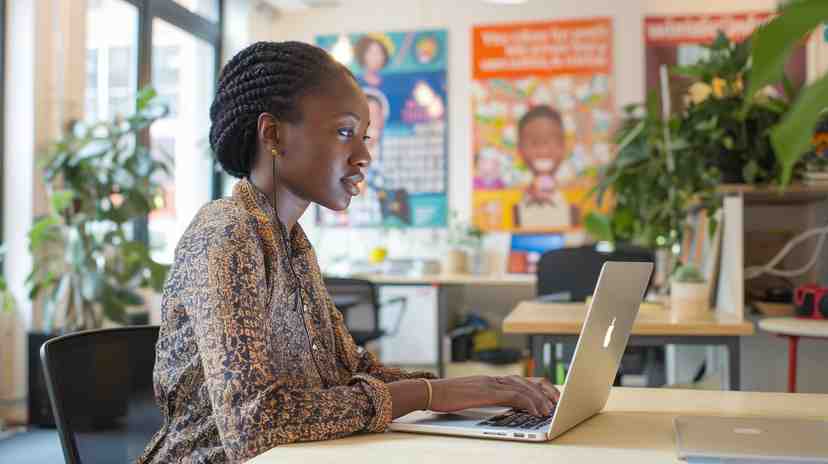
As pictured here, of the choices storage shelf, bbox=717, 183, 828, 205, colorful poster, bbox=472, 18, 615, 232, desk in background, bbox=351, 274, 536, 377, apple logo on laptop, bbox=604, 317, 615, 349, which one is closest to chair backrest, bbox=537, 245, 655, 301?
storage shelf, bbox=717, 183, 828, 205

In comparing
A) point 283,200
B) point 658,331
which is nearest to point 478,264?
point 658,331

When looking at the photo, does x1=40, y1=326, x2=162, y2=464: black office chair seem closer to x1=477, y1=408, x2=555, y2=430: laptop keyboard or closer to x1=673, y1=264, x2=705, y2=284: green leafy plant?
x1=477, y1=408, x2=555, y2=430: laptop keyboard

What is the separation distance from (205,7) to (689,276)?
15.2 ft

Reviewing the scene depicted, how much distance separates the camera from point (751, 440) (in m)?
1.00

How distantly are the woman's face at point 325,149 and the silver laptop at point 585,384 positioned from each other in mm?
344

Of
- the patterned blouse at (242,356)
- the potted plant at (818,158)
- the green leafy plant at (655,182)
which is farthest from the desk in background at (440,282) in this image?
the patterned blouse at (242,356)

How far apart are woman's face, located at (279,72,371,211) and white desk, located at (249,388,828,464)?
36cm

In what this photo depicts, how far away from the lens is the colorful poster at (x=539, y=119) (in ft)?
19.8

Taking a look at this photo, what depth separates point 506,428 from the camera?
108 cm

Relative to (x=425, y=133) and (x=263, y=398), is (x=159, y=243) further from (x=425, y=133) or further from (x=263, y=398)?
(x=263, y=398)

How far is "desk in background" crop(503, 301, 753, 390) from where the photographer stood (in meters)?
2.47

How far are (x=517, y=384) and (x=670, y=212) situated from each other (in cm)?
240

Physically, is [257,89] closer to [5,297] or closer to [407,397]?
[407,397]

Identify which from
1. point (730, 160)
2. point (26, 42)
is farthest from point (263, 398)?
point (26, 42)
